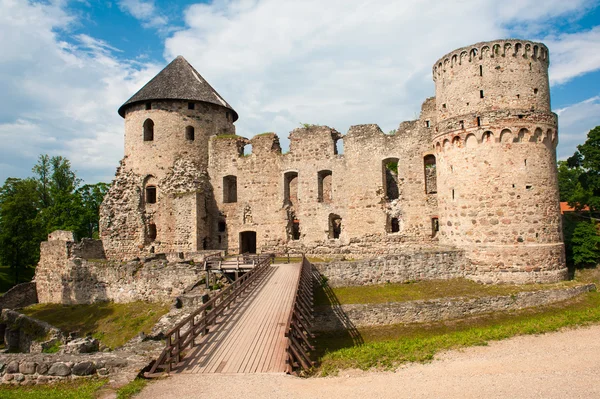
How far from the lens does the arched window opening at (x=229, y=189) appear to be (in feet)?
87.9

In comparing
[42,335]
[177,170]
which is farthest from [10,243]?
[42,335]

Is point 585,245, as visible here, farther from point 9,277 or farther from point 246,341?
point 9,277

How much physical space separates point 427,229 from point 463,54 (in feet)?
28.2

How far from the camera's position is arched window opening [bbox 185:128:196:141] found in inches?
1027

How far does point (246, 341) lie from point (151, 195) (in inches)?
763

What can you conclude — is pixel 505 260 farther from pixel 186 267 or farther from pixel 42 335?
pixel 42 335

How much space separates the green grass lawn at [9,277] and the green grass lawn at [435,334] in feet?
94.4

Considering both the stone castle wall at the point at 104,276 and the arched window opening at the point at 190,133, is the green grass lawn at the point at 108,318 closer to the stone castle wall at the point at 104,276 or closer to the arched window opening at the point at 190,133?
the stone castle wall at the point at 104,276

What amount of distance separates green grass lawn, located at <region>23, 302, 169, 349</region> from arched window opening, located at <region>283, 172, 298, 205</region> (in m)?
10.2

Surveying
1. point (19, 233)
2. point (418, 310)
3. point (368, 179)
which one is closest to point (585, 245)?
point (418, 310)

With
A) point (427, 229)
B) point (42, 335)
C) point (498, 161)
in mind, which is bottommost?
point (42, 335)

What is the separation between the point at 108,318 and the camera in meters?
18.3

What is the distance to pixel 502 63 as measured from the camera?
60.4 ft

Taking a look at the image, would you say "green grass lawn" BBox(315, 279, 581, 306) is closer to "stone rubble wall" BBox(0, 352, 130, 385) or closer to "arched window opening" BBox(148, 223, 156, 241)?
"stone rubble wall" BBox(0, 352, 130, 385)
